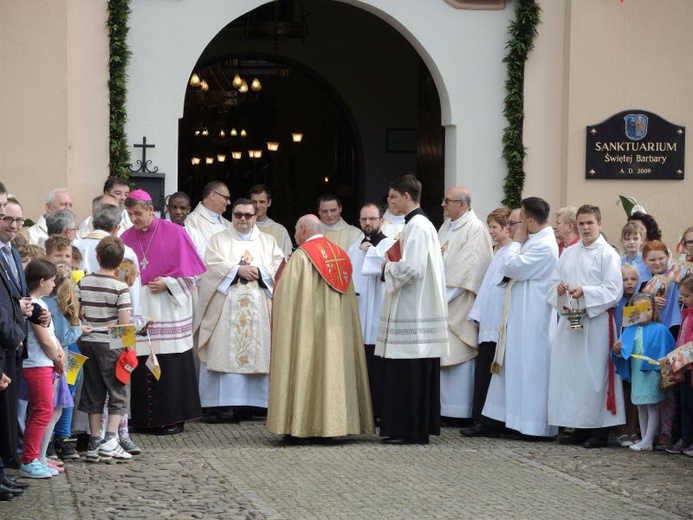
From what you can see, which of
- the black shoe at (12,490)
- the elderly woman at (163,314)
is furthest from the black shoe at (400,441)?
the black shoe at (12,490)

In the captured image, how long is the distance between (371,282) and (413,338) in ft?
5.52

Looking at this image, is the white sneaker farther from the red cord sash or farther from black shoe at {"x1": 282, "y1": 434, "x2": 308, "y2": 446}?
the red cord sash

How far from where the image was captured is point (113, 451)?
31.8 feet

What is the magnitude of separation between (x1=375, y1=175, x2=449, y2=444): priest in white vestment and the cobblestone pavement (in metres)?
0.23

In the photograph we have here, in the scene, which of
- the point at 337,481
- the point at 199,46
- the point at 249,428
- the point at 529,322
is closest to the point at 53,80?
the point at 199,46

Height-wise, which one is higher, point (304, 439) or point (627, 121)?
point (627, 121)

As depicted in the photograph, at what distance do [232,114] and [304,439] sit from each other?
1973 cm

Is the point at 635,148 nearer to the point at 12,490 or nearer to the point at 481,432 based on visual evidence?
the point at 481,432

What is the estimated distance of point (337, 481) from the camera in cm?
896

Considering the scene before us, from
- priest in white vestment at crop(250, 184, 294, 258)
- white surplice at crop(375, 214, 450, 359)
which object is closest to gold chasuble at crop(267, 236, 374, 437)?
white surplice at crop(375, 214, 450, 359)

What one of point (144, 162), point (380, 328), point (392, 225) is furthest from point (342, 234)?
point (380, 328)

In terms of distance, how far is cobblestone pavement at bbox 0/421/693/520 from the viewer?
26.1 ft

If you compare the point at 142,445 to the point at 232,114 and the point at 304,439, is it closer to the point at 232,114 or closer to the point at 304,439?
the point at 304,439

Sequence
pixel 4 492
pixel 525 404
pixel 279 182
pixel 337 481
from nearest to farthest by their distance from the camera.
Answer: pixel 4 492, pixel 337 481, pixel 525 404, pixel 279 182
